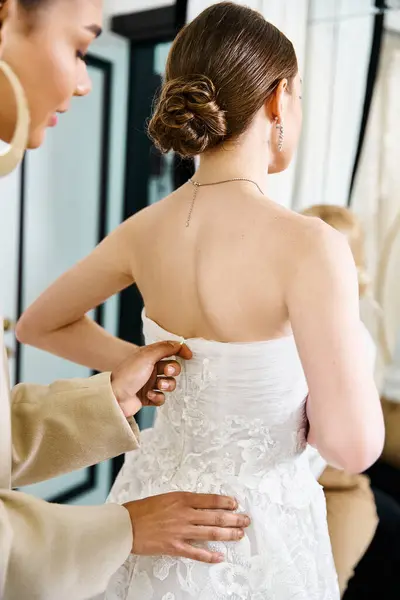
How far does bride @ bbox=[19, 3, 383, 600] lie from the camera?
788mm

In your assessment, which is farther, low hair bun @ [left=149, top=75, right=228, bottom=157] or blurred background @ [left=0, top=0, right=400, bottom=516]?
blurred background @ [left=0, top=0, right=400, bottom=516]

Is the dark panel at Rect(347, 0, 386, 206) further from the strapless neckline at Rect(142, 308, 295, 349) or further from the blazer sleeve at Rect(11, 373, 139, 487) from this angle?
the blazer sleeve at Rect(11, 373, 139, 487)

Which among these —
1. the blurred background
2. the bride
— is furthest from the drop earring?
the blurred background

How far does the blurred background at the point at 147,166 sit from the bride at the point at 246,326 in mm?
880

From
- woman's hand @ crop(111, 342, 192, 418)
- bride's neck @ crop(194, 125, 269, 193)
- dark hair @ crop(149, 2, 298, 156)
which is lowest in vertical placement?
woman's hand @ crop(111, 342, 192, 418)

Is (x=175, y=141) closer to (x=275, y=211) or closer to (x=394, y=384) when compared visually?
(x=275, y=211)

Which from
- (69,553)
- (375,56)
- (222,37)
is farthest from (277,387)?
(375,56)

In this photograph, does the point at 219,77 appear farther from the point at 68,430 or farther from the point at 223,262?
the point at 68,430

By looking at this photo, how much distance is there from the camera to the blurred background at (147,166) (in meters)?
2.02

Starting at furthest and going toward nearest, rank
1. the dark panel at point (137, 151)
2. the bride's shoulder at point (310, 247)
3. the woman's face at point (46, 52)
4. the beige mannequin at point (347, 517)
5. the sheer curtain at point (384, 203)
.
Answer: the dark panel at point (137, 151), the sheer curtain at point (384, 203), the beige mannequin at point (347, 517), the bride's shoulder at point (310, 247), the woman's face at point (46, 52)

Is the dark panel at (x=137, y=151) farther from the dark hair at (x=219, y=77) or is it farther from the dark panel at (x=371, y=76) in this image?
the dark hair at (x=219, y=77)

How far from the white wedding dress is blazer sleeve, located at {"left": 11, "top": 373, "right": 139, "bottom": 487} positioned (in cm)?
14

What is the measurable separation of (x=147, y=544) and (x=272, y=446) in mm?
249

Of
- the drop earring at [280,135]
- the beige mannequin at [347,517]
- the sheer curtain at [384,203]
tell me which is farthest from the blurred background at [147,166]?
the drop earring at [280,135]
